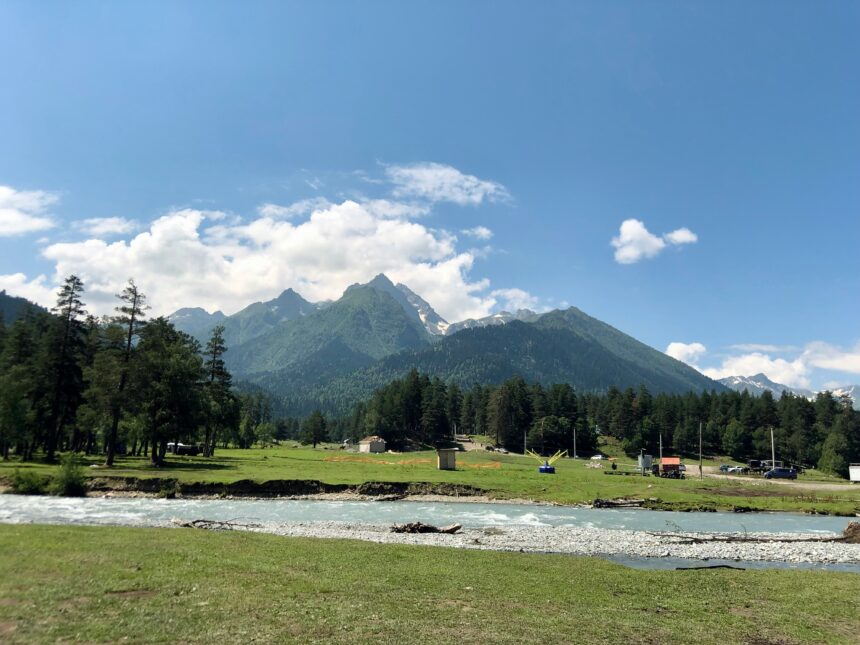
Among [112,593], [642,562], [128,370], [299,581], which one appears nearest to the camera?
[112,593]

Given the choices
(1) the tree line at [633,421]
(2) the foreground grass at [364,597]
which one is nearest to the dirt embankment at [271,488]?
(2) the foreground grass at [364,597]

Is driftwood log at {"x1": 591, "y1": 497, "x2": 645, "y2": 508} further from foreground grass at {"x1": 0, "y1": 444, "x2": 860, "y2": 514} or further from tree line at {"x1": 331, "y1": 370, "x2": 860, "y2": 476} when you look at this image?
tree line at {"x1": 331, "y1": 370, "x2": 860, "y2": 476}

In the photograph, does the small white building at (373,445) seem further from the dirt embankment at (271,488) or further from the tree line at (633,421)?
the dirt embankment at (271,488)

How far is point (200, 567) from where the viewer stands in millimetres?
18125

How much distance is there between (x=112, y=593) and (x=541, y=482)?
195 feet

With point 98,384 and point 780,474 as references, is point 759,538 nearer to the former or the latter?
point 98,384

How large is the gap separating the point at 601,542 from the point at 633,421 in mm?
145717

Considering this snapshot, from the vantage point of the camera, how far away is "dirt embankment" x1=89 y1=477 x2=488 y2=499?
52.3 meters

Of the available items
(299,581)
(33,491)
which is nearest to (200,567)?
(299,581)

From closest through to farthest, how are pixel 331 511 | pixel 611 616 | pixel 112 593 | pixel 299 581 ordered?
1. pixel 112 593
2. pixel 611 616
3. pixel 299 581
4. pixel 331 511

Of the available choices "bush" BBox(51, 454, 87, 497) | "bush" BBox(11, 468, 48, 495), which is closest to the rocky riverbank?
"bush" BBox(51, 454, 87, 497)

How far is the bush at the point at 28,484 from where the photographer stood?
47.4m

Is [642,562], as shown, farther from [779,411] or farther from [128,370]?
[779,411]

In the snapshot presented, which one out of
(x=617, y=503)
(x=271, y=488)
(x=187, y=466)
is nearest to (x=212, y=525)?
(x=271, y=488)
